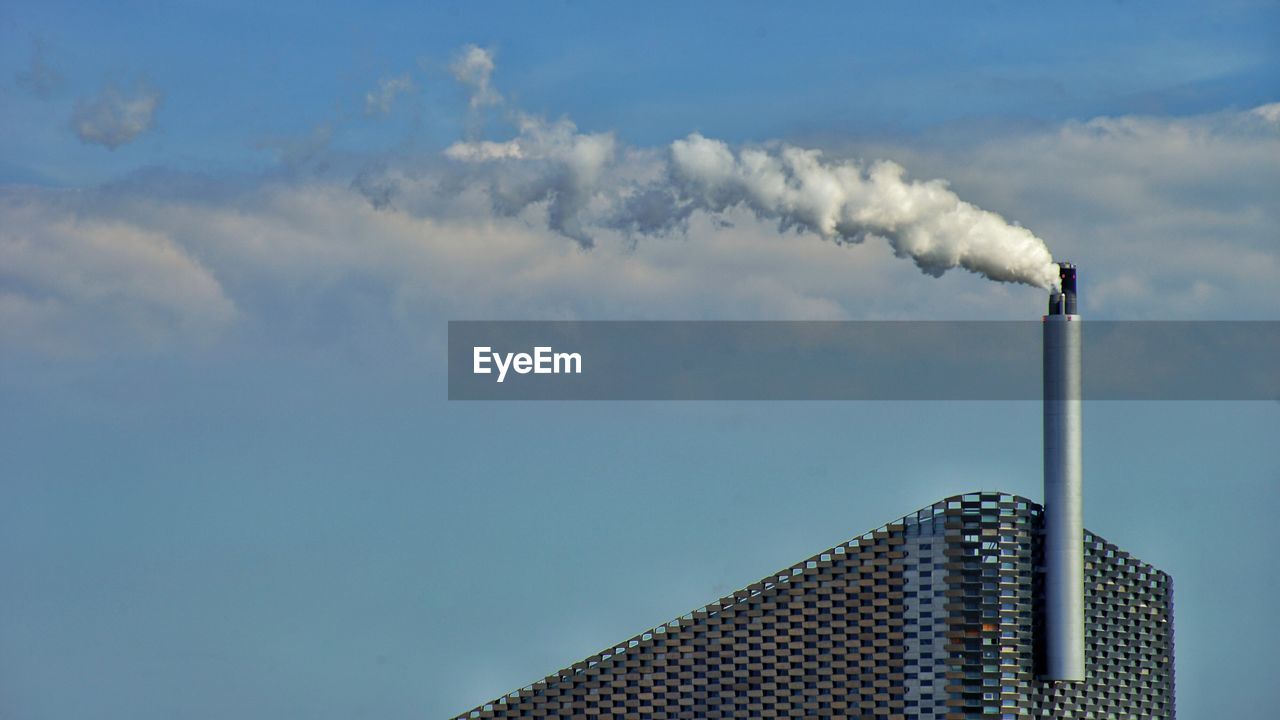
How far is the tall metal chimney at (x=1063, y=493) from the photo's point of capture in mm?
95875

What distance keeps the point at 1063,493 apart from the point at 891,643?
29.6 ft

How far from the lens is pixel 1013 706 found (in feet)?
318

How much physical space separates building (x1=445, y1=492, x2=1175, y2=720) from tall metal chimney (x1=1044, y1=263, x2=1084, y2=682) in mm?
759

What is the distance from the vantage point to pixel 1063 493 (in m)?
96.7

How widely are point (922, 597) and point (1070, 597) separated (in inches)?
225

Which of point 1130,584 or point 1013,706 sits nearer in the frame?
point 1013,706

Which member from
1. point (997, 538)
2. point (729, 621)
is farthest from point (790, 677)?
point (997, 538)

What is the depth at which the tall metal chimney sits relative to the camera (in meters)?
95.9

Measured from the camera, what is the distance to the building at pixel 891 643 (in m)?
97.4

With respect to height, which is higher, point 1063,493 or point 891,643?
point 1063,493

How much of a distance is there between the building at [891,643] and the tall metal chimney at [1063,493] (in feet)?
2.49

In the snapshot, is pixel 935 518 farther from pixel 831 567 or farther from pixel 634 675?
pixel 634 675

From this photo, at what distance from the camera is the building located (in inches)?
3836

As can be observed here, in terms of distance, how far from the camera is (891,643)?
9888 cm
